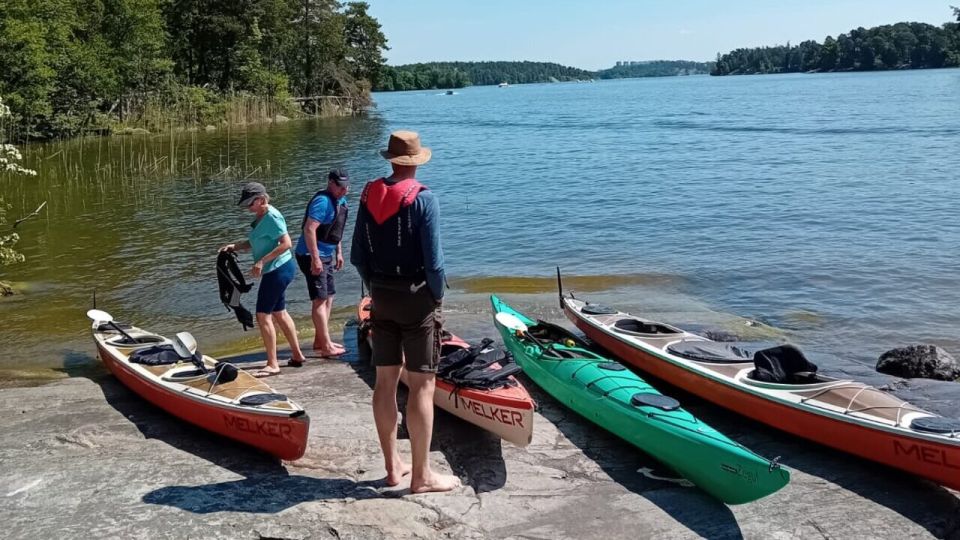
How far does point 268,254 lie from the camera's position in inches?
262

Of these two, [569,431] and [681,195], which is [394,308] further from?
[681,195]

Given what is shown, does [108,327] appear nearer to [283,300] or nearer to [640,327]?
[283,300]

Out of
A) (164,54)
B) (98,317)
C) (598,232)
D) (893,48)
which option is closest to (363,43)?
(164,54)

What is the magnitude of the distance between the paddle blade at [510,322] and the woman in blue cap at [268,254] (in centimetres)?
222

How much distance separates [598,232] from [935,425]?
11843mm

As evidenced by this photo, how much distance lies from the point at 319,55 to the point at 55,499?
192 feet

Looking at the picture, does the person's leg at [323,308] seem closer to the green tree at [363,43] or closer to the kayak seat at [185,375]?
the kayak seat at [185,375]

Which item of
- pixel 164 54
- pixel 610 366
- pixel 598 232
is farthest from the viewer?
pixel 164 54

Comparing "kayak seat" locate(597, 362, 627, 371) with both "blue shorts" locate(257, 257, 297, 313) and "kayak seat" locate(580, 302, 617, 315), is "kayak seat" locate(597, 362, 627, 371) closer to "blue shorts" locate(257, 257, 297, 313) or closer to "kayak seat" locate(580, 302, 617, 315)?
"kayak seat" locate(580, 302, 617, 315)

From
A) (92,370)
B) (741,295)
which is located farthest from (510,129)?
(92,370)

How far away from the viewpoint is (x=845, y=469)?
5617 millimetres

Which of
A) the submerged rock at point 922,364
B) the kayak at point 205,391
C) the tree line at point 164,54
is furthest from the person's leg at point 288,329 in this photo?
the tree line at point 164,54

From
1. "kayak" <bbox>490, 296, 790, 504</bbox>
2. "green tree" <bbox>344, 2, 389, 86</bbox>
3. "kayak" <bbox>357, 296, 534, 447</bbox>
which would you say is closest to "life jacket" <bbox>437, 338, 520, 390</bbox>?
"kayak" <bbox>357, 296, 534, 447</bbox>

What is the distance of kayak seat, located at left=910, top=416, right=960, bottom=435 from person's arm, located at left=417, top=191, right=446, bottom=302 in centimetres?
366
